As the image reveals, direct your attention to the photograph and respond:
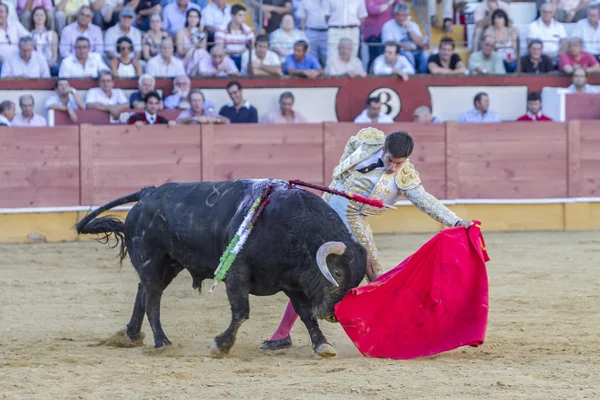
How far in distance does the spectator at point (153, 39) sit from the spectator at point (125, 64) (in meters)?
0.14

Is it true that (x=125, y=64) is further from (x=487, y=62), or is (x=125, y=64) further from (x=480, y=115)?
(x=487, y=62)

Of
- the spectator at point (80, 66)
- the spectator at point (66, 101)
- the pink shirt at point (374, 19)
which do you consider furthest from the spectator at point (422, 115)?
the spectator at point (66, 101)

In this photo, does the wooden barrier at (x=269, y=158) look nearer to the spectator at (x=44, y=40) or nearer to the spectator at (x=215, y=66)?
the spectator at (x=215, y=66)

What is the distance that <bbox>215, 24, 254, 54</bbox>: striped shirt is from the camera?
10539mm

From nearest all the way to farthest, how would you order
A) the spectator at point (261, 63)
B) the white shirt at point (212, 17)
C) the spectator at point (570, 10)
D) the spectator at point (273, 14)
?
the spectator at point (261, 63) < the white shirt at point (212, 17) < the spectator at point (273, 14) < the spectator at point (570, 10)

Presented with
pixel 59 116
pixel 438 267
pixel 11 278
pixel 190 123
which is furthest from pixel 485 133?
pixel 438 267

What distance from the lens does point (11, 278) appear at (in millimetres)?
7719

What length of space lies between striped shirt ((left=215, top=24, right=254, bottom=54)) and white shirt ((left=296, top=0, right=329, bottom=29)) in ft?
2.12

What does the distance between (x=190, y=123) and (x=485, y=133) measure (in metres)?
2.86

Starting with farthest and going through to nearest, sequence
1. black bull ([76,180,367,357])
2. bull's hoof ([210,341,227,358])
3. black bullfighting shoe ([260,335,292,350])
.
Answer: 1. black bullfighting shoe ([260,335,292,350])
2. bull's hoof ([210,341,227,358])
3. black bull ([76,180,367,357])

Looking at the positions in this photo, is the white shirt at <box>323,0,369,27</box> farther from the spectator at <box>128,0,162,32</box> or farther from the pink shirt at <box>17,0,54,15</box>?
the pink shirt at <box>17,0,54,15</box>

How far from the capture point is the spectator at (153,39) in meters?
10.3

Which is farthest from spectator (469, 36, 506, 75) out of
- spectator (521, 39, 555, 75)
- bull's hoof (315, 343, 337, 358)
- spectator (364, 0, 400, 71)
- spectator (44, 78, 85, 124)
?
bull's hoof (315, 343, 337, 358)

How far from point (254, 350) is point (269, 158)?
5265mm
